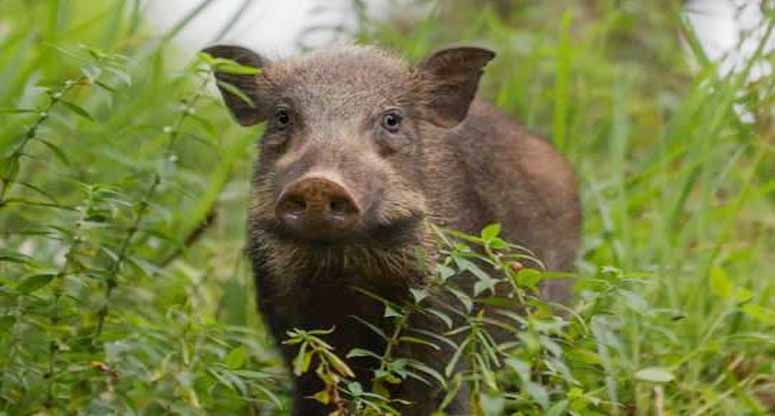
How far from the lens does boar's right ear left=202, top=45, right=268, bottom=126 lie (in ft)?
17.5

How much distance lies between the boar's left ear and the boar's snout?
3.47ft

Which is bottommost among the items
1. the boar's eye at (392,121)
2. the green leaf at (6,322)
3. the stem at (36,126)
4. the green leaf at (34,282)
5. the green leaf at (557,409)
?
the green leaf at (557,409)

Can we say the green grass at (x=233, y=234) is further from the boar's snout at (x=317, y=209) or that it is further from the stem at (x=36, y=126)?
the boar's snout at (x=317, y=209)

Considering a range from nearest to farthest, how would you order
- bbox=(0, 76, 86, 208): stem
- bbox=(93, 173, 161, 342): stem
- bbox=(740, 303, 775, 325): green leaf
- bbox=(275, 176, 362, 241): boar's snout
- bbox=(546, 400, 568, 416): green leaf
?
bbox=(546, 400, 568, 416): green leaf, bbox=(275, 176, 362, 241): boar's snout, bbox=(0, 76, 86, 208): stem, bbox=(93, 173, 161, 342): stem, bbox=(740, 303, 775, 325): green leaf

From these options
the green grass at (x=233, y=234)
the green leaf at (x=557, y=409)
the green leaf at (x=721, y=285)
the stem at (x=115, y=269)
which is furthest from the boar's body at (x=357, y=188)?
the green leaf at (x=721, y=285)

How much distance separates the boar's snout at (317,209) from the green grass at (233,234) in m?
0.46

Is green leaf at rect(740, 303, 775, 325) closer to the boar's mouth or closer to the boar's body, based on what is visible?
the boar's body

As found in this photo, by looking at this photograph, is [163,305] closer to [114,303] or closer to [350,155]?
[114,303]

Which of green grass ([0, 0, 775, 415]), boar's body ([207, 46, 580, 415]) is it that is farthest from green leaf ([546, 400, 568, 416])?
boar's body ([207, 46, 580, 415])

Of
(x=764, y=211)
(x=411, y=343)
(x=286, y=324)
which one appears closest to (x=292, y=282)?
(x=286, y=324)

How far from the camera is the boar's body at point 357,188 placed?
4449 mm

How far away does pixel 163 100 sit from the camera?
618 cm

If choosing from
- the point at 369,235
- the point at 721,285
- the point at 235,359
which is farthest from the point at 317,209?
the point at 721,285

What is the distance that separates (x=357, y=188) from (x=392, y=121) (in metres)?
0.65
